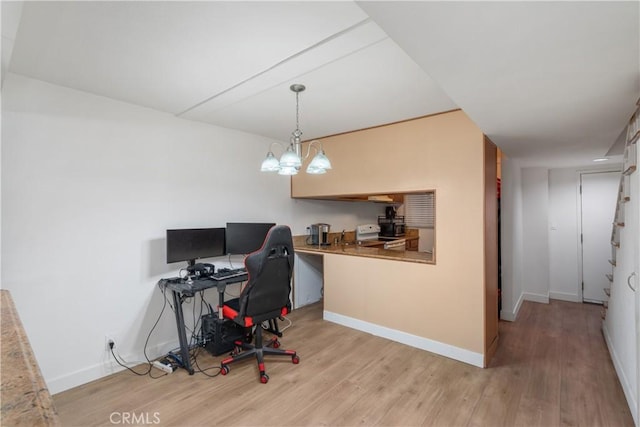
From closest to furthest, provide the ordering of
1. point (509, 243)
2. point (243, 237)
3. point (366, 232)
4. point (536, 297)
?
point (243, 237) < point (509, 243) < point (536, 297) < point (366, 232)

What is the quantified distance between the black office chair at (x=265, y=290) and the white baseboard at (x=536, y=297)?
161 inches

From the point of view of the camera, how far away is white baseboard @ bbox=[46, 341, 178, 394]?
2.36 metres

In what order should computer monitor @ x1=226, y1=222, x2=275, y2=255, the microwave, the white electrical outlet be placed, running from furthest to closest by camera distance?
the microwave → computer monitor @ x1=226, y1=222, x2=275, y2=255 → the white electrical outlet

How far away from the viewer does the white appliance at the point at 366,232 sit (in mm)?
5059

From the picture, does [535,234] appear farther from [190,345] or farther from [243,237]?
[190,345]

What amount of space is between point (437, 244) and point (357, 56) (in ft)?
6.29

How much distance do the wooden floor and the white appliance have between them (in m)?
2.15

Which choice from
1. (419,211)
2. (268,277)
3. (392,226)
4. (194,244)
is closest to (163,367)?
(194,244)

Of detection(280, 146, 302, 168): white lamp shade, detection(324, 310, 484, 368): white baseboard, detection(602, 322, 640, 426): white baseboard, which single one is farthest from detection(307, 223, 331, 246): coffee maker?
detection(602, 322, 640, 426): white baseboard

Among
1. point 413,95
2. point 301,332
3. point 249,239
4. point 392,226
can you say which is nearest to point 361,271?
point 301,332

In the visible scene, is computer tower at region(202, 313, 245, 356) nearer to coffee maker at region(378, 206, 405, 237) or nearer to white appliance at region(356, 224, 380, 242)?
white appliance at region(356, 224, 380, 242)

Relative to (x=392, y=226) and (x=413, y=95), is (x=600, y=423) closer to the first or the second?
(x=413, y=95)

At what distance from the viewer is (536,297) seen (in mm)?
4707

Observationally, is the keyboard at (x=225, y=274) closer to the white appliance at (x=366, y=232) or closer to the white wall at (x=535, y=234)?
the white appliance at (x=366, y=232)
